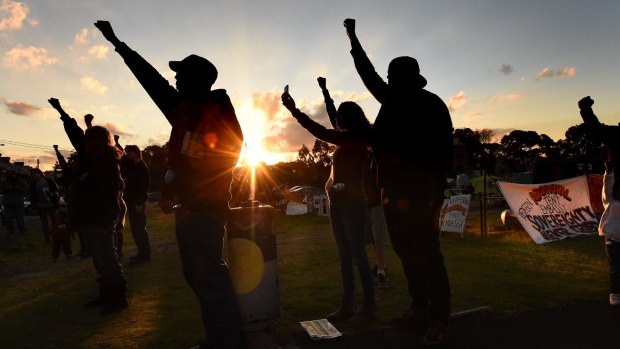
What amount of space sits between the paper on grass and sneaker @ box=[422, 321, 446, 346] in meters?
0.69

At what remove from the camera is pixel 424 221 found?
10.5 feet

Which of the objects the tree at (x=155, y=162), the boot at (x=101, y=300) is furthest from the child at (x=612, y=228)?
the tree at (x=155, y=162)

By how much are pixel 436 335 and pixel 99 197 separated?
3772 millimetres

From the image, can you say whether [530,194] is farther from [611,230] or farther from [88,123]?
[88,123]

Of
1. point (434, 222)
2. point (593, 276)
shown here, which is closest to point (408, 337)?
point (434, 222)

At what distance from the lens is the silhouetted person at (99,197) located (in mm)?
4430

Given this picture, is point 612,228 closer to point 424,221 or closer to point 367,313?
point 424,221

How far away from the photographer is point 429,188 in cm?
319

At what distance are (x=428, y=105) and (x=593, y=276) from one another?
4.22 m

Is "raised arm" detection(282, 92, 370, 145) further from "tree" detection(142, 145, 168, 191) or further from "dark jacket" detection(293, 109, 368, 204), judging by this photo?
"tree" detection(142, 145, 168, 191)

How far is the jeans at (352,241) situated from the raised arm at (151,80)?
72.5 inches

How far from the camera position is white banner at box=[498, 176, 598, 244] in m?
9.38

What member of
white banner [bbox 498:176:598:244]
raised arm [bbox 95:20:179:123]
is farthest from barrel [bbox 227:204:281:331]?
white banner [bbox 498:176:598:244]

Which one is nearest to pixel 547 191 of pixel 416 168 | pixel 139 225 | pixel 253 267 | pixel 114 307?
pixel 416 168
